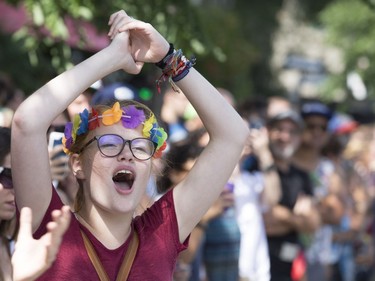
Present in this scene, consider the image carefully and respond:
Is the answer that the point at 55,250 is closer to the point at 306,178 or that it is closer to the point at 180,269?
the point at 180,269

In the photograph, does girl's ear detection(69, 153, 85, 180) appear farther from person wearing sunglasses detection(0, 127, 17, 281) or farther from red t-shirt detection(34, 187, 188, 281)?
person wearing sunglasses detection(0, 127, 17, 281)

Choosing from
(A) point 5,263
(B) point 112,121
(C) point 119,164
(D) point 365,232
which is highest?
(B) point 112,121

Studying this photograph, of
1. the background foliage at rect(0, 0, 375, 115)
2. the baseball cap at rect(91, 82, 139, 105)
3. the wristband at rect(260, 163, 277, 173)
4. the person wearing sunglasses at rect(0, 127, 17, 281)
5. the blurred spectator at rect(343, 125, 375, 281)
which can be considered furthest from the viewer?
the blurred spectator at rect(343, 125, 375, 281)

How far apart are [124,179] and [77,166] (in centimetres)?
18

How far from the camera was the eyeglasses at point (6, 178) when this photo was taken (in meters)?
4.10

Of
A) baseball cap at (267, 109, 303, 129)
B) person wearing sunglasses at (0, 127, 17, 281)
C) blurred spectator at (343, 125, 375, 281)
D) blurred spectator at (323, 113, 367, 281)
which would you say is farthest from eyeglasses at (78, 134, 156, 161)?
blurred spectator at (343, 125, 375, 281)

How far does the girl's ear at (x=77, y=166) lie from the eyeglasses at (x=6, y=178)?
479 mm

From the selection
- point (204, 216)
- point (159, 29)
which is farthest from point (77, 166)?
point (159, 29)

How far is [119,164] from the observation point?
3.59 meters

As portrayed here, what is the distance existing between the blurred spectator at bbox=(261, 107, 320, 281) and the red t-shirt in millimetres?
4363

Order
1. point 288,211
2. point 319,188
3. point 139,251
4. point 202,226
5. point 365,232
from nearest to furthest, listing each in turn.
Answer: point 139,251, point 202,226, point 288,211, point 319,188, point 365,232

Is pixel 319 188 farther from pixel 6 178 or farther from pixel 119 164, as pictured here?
pixel 119 164

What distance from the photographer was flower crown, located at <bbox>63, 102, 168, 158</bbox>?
144 inches

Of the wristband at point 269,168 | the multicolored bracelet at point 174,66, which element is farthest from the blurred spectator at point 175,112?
the multicolored bracelet at point 174,66
